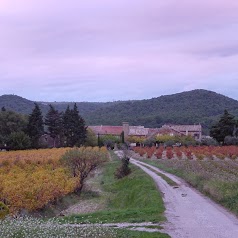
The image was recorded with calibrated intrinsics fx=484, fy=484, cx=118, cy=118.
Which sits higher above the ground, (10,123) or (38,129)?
(10,123)

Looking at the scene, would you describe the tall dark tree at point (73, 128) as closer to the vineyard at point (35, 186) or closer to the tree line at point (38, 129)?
the tree line at point (38, 129)

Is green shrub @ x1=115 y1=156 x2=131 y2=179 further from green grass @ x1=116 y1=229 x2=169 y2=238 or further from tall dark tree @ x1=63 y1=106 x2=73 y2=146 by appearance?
tall dark tree @ x1=63 y1=106 x2=73 y2=146

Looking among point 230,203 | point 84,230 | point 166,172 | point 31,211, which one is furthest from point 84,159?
point 84,230

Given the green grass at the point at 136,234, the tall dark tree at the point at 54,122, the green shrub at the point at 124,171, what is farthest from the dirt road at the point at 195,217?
the tall dark tree at the point at 54,122

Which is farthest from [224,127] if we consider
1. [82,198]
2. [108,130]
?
[82,198]

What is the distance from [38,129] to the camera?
73.3m

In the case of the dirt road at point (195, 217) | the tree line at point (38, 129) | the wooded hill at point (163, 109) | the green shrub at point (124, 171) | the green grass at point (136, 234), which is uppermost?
the wooded hill at point (163, 109)

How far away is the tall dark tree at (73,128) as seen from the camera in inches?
3137

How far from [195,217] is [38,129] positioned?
57.2 meters

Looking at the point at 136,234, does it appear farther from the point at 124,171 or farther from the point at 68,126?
the point at 68,126

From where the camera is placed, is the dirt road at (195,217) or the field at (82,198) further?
the dirt road at (195,217)

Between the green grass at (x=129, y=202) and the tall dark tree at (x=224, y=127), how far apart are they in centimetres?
3353

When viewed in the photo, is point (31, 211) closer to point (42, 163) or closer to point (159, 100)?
point (42, 163)

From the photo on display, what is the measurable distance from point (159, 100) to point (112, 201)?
14213 cm
